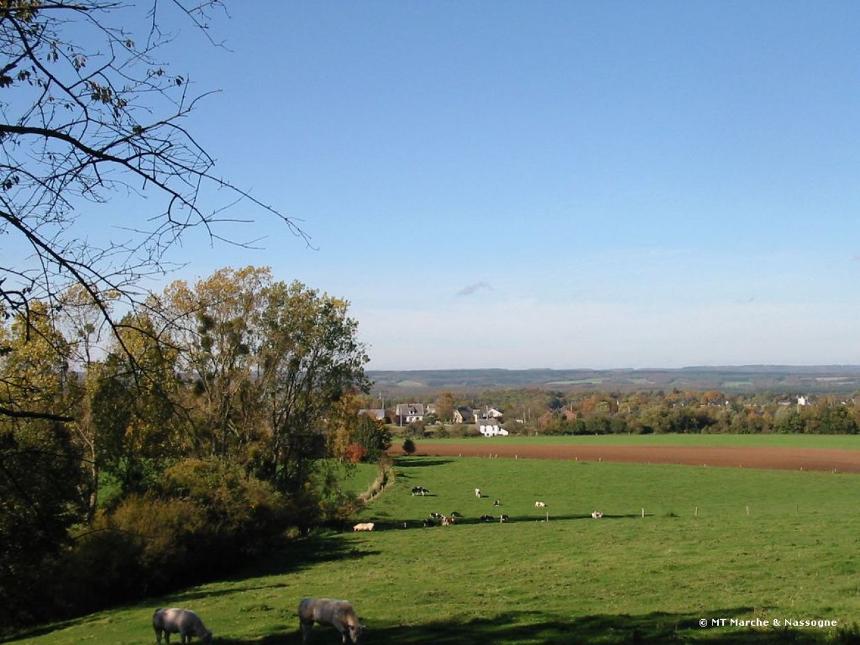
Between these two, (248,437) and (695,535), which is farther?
(248,437)

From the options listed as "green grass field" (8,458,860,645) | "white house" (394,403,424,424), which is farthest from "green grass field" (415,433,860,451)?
"green grass field" (8,458,860,645)

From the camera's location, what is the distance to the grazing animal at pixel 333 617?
595 inches

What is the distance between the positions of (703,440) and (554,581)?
98.3 meters

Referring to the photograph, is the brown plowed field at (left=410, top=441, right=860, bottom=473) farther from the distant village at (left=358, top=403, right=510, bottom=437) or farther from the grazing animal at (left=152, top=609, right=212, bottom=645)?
the grazing animal at (left=152, top=609, right=212, bottom=645)

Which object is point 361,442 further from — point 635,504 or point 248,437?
point 248,437

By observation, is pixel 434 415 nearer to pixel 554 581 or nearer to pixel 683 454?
pixel 683 454

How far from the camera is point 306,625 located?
15.9 metres

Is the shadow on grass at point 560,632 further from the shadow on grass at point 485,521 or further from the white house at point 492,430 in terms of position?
the white house at point 492,430

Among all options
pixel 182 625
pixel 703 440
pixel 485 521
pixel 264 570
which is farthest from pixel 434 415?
pixel 182 625

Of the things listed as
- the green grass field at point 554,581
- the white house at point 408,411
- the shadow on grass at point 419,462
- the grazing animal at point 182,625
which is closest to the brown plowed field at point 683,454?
the shadow on grass at point 419,462

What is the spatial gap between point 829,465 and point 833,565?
6236 cm

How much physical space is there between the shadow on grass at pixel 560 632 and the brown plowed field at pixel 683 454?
6768cm

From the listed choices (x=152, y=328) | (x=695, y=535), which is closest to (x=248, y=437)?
(x=695, y=535)

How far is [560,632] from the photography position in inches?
560
